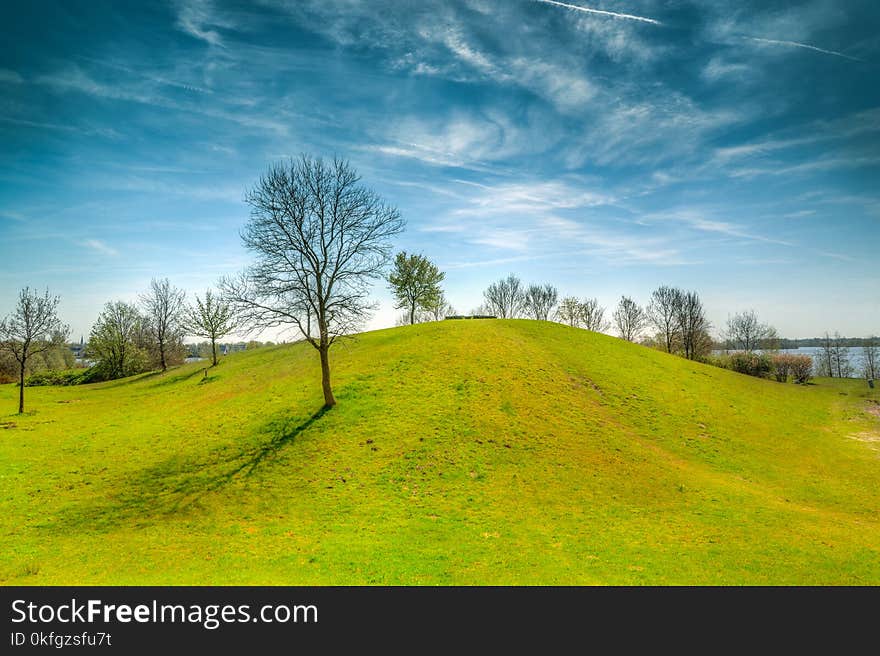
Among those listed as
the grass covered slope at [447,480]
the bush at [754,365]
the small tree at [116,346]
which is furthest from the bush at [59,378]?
the bush at [754,365]

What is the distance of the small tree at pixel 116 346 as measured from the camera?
69562 millimetres

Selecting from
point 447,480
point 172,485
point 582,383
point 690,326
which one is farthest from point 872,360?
point 172,485

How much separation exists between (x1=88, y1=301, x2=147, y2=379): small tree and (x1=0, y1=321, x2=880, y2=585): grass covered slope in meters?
29.6

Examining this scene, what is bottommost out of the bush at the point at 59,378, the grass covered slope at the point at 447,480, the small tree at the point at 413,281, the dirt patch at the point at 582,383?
the grass covered slope at the point at 447,480

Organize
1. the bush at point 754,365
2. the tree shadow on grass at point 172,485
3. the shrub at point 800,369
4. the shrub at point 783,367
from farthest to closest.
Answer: the bush at point 754,365 < the shrub at point 783,367 < the shrub at point 800,369 < the tree shadow on grass at point 172,485

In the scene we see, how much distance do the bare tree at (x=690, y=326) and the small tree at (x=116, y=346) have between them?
355ft

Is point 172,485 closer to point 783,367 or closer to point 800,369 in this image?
point 783,367

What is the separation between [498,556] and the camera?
49.5 ft

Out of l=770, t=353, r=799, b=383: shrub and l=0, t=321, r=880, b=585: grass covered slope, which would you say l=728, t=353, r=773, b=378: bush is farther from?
l=0, t=321, r=880, b=585: grass covered slope

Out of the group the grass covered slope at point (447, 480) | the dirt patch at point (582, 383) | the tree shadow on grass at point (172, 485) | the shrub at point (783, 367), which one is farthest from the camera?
the shrub at point (783, 367)

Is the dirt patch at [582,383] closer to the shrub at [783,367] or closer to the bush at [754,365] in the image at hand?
the bush at [754,365]

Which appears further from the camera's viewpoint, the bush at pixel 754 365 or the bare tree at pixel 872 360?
the bare tree at pixel 872 360
